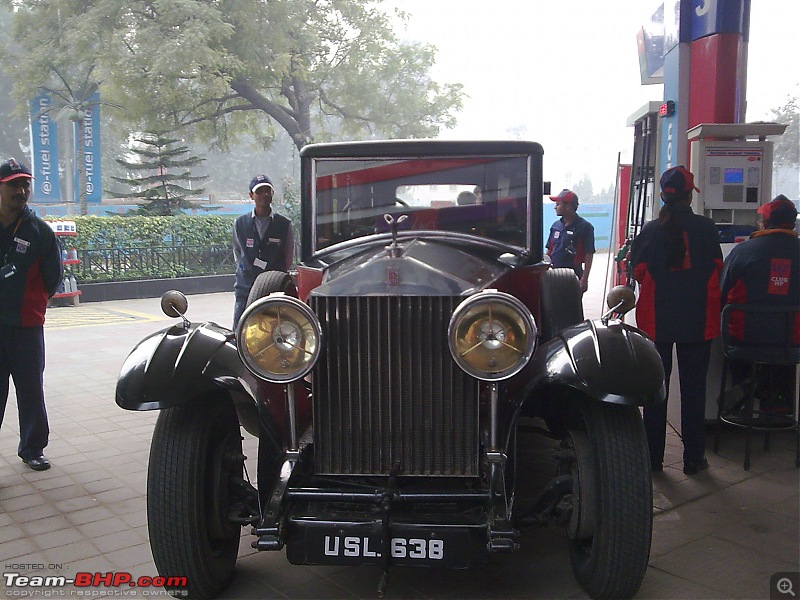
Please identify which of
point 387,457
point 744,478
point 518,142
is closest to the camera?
point 387,457

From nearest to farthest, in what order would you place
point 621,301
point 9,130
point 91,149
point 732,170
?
1. point 621,301
2. point 732,170
3. point 91,149
4. point 9,130

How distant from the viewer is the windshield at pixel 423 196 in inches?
158

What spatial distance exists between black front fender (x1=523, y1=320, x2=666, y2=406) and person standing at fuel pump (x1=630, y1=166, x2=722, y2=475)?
56.8 inches

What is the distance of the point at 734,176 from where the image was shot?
5.98 meters

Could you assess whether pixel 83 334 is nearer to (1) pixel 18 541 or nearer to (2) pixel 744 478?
(1) pixel 18 541

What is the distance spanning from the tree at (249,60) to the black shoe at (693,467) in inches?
610

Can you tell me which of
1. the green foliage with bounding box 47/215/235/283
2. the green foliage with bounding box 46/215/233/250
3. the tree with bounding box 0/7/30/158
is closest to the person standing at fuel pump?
the green foliage with bounding box 47/215/235/283

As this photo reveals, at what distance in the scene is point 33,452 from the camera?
15.7 ft

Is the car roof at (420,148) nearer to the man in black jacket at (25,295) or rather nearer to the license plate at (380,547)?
the man in black jacket at (25,295)

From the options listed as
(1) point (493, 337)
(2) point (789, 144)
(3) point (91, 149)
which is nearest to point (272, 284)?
(1) point (493, 337)

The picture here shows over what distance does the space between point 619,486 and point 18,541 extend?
114 inches

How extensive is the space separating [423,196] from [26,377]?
9.04ft

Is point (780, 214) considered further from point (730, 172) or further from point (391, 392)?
point (391, 392)

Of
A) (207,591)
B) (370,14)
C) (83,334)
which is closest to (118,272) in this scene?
(83,334)
